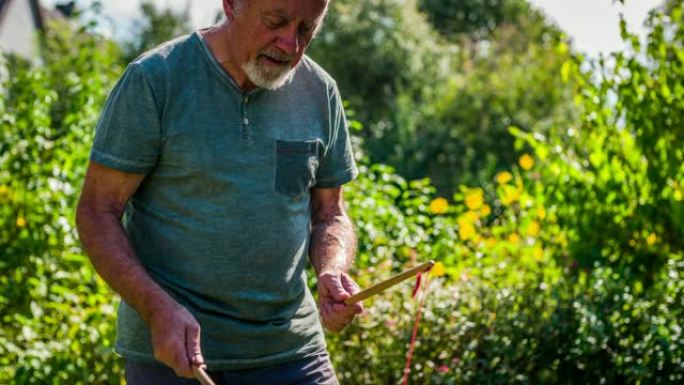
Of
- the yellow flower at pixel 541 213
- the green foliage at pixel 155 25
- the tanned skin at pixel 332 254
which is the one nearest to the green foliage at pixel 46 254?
the tanned skin at pixel 332 254

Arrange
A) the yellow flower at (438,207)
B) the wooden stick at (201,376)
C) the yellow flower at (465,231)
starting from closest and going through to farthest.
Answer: the wooden stick at (201,376)
the yellow flower at (465,231)
the yellow flower at (438,207)

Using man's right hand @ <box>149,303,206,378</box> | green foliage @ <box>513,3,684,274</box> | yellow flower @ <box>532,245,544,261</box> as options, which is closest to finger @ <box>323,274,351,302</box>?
man's right hand @ <box>149,303,206,378</box>

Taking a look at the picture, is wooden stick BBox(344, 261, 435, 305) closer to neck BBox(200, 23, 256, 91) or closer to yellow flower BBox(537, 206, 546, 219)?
neck BBox(200, 23, 256, 91)

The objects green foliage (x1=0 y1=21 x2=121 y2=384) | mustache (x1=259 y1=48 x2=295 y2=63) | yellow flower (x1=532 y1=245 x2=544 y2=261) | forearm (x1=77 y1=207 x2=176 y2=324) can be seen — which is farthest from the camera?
yellow flower (x1=532 y1=245 x2=544 y2=261)

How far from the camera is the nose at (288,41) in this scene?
8.74 ft

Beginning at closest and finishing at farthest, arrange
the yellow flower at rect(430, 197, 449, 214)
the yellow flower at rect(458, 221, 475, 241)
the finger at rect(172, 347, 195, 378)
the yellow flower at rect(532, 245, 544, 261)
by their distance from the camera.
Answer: the finger at rect(172, 347, 195, 378) → the yellow flower at rect(532, 245, 544, 261) → the yellow flower at rect(458, 221, 475, 241) → the yellow flower at rect(430, 197, 449, 214)

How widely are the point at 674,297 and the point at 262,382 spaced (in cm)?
238

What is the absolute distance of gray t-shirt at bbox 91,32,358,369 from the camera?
2.64 meters

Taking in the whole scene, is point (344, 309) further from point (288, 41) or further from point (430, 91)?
point (430, 91)

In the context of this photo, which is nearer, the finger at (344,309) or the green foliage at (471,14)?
the finger at (344,309)

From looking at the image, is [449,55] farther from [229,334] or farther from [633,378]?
[229,334]

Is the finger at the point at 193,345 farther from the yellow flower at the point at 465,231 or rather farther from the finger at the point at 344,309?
the yellow flower at the point at 465,231

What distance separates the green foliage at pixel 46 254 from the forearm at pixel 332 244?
73.6 inches

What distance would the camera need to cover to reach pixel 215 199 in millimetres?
2689
